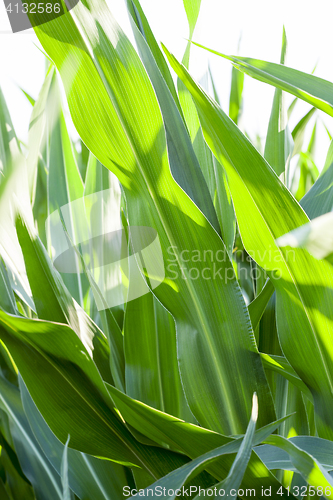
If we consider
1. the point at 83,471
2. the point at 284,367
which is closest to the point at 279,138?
the point at 284,367

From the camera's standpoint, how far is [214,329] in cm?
21

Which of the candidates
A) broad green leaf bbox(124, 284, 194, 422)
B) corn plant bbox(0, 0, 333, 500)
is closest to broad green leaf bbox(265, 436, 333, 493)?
corn plant bbox(0, 0, 333, 500)

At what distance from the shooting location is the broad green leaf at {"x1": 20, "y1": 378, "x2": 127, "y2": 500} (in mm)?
264

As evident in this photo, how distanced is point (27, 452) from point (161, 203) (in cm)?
26

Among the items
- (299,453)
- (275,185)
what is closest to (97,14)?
(275,185)

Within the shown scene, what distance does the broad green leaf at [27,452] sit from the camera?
0.29 metres

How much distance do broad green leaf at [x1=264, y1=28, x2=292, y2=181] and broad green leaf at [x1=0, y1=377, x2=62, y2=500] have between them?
1.08 ft

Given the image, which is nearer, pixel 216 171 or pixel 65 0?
pixel 65 0

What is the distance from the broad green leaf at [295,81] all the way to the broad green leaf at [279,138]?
158mm

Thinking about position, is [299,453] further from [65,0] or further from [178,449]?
[65,0]

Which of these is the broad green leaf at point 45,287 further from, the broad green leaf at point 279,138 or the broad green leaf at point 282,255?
the broad green leaf at point 279,138

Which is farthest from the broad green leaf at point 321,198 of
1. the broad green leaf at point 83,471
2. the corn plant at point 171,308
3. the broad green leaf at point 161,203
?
the broad green leaf at point 83,471

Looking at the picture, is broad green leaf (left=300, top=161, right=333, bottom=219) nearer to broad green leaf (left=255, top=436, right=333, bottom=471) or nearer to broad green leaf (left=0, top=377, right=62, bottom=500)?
broad green leaf (left=255, top=436, right=333, bottom=471)

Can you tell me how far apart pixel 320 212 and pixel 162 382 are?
0.58 ft
